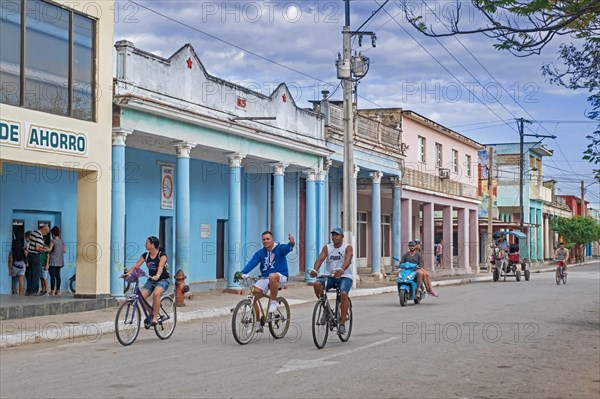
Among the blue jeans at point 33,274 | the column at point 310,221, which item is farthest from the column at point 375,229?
the blue jeans at point 33,274

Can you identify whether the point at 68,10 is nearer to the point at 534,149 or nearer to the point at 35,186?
the point at 35,186

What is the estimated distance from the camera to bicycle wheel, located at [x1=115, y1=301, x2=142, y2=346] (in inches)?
487

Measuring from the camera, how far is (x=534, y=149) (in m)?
68.9

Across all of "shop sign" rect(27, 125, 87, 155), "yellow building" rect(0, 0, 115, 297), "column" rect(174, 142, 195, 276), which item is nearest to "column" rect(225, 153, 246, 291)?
"column" rect(174, 142, 195, 276)

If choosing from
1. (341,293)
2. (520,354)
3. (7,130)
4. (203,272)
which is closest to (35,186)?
(7,130)

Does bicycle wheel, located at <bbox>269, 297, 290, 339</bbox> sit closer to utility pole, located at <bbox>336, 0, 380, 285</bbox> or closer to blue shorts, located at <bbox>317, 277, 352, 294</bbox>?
blue shorts, located at <bbox>317, 277, 352, 294</bbox>

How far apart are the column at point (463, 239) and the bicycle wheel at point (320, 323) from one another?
3586 centimetres

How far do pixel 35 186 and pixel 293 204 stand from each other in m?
13.4

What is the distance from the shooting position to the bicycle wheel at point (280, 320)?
1260 cm

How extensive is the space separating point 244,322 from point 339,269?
64.3 inches

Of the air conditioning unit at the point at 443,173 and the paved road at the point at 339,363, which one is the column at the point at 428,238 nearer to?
the air conditioning unit at the point at 443,173

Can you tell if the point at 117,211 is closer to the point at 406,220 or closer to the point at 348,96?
the point at 348,96

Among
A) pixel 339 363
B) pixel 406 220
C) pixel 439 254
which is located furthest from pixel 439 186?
pixel 339 363

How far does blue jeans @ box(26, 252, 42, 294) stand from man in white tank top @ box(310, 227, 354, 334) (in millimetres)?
9129
